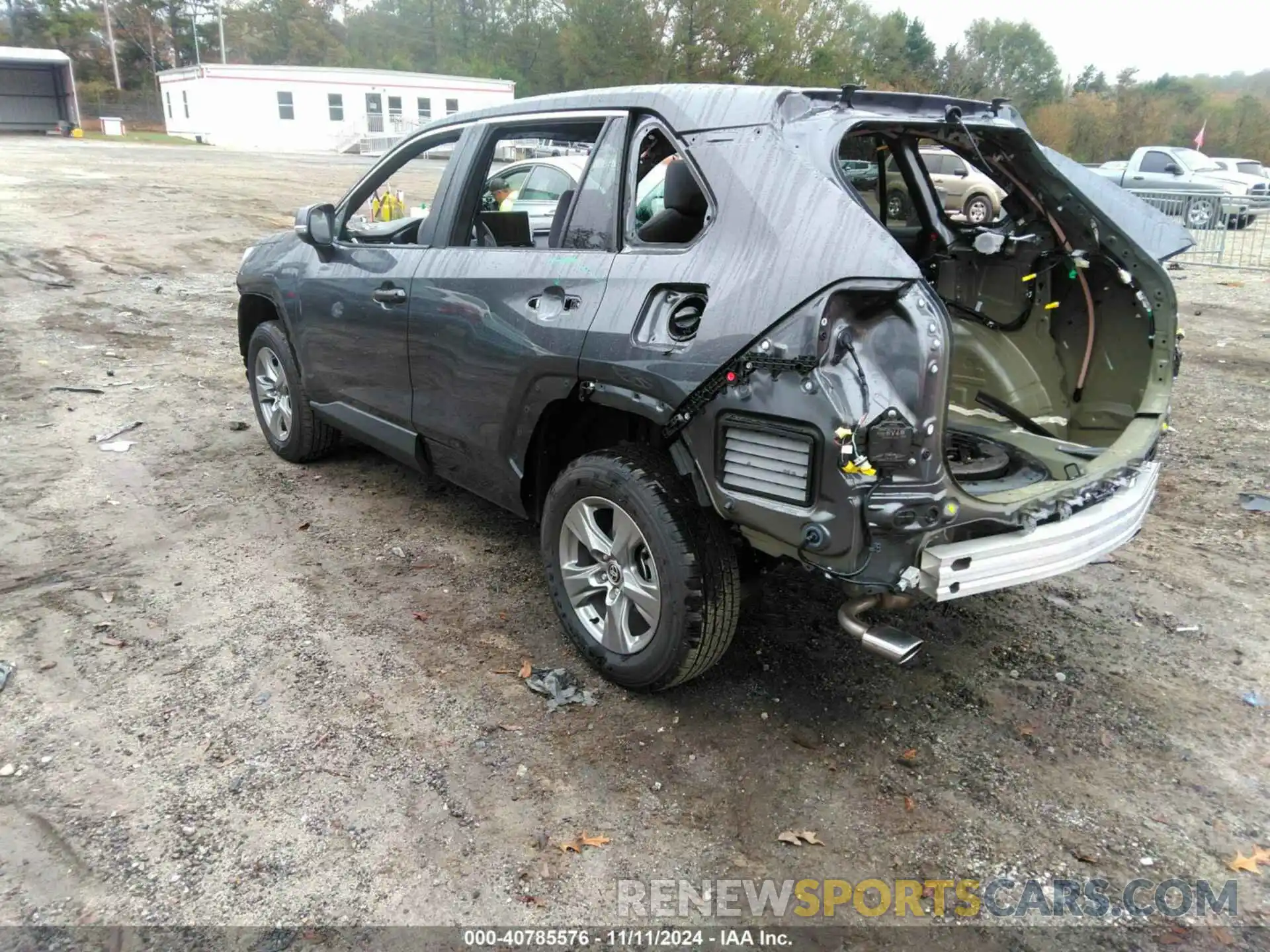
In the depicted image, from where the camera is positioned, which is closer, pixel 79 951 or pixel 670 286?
pixel 79 951

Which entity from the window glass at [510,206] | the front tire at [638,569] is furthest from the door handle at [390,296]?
the front tire at [638,569]

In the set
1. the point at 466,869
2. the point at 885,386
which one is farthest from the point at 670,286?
the point at 466,869

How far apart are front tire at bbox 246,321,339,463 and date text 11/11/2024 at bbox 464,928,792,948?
11.2 ft

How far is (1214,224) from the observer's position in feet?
50.6

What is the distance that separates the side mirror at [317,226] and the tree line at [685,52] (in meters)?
46.0

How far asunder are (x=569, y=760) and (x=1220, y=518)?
401 centimetres

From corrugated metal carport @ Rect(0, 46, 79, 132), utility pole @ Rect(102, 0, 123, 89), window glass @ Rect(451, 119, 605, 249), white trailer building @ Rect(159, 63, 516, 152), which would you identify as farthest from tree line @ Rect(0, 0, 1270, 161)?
window glass @ Rect(451, 119, 605, 249)

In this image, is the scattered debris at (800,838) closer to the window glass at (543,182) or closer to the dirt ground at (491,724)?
the dirt ground at (491,724)

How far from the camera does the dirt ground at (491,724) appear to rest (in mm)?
2549

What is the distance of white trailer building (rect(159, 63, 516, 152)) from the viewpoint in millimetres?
44219

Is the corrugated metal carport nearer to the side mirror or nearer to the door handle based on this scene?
the side mirror

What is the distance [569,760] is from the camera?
2973 millimetres

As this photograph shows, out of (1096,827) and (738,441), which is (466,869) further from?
(1096,827)

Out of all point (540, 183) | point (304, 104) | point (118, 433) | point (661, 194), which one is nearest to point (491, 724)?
point (661, 194)
